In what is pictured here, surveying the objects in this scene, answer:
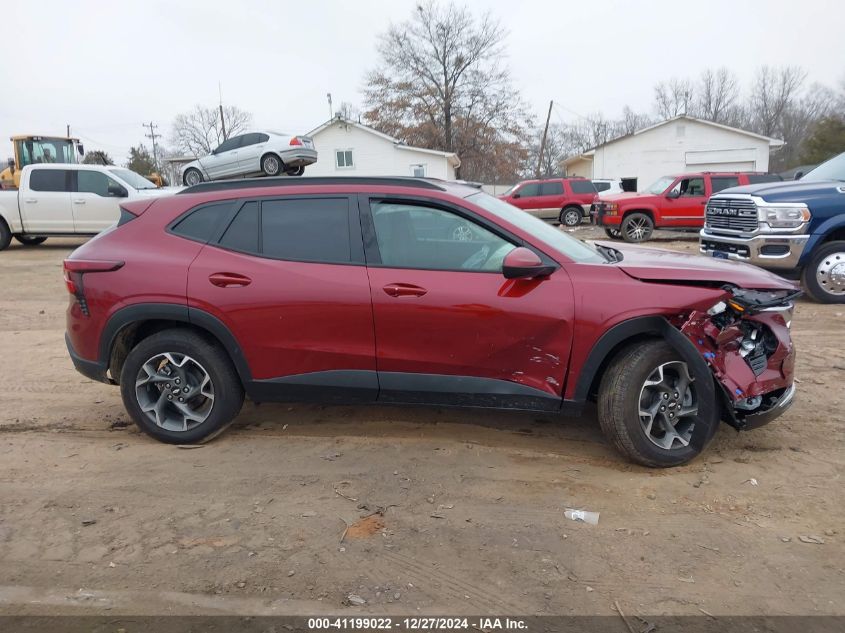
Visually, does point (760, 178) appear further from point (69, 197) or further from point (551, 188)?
point (69, 197)

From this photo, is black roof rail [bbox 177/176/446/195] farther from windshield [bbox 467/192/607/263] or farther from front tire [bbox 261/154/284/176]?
front tire [bbox 261/154/284/176]

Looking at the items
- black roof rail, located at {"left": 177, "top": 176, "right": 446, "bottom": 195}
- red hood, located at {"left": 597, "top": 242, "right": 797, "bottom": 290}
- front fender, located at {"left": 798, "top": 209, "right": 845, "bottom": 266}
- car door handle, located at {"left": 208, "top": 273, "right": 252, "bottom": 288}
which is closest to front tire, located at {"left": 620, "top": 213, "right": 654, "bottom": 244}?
front fender, located at {"left": 798, "top": 209, "right": 845, "bottom": 266}

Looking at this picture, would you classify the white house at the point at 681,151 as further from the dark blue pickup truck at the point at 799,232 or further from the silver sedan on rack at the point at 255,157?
the dark blue pickup truck at the point at 799,232

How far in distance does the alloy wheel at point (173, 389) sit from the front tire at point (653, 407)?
2.56 meters

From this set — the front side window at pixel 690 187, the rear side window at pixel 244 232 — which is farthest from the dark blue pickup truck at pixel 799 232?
the front side window at pixel 690 187

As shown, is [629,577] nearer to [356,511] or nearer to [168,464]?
[356,511]

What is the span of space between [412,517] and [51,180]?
47.1 ft

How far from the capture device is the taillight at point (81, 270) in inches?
158

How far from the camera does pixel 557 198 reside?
21.0 metres

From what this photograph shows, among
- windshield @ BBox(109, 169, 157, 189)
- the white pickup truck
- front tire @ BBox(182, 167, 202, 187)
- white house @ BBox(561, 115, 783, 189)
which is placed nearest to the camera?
the white pickup truck

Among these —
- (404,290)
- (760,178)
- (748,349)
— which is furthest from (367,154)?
(748,349)

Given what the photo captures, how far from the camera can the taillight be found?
13.2ft

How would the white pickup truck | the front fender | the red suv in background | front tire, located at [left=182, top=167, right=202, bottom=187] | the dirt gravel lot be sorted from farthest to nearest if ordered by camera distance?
the red suv in background
front tire, located at [left=182, top=167, right=202, bottom=187]
the white pickup truck
the front fender
the dirt gravel lot

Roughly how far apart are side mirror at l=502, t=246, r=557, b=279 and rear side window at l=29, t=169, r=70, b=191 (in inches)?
542
